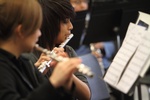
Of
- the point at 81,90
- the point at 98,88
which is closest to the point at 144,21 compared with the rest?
the point at 81,90

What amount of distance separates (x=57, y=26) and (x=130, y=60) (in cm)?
47

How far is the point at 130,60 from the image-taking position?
1.12 meters

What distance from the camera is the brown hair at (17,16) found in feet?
3.20

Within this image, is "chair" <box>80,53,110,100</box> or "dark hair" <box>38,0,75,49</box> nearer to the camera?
"dark hair" <box>38,0,75,49</box>

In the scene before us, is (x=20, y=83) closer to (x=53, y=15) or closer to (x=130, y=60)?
(x=130, y=60)

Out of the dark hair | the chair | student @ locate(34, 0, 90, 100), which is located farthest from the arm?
the chair

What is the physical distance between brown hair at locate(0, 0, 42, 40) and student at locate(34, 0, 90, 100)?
45 cm

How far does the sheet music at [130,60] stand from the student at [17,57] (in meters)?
0.18

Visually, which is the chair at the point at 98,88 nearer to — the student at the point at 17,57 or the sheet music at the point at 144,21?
the sheet music at the point at 144,21

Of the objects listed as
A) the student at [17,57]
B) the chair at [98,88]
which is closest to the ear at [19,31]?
the student at [17,57]

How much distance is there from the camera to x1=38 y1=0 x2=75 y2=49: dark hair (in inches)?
56.7

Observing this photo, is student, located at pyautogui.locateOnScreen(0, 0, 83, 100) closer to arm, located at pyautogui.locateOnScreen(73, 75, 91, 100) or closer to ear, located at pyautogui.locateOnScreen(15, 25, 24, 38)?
ear, located at pyautogui.locateOnScreen(15, 25, 24, 38)

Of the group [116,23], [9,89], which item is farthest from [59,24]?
[116,23]

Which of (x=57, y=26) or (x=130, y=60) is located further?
(x=57, y=26)
